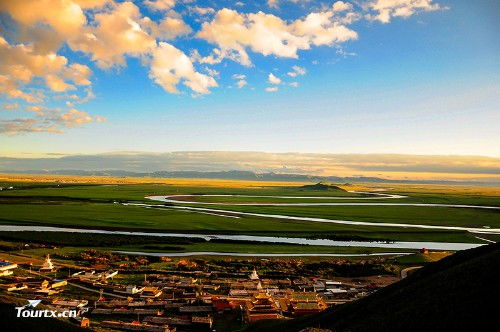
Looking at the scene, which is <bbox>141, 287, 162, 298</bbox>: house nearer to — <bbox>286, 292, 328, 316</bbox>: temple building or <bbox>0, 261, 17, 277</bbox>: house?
<bbox>286, 292, 328, 316</bbox>: temple building

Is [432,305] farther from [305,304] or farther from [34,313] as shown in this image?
[34,313]

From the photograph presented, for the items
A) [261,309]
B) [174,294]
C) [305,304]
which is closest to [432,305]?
[305,304]


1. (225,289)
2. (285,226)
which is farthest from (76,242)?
(285,226)

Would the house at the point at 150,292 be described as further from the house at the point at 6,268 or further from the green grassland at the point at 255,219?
the green grassland at the point at 255,219

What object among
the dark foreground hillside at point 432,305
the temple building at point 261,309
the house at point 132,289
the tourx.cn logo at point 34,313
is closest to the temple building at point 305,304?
the temple building at point 261,309

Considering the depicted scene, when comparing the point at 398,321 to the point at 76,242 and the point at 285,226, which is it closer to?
the point at 76,242
